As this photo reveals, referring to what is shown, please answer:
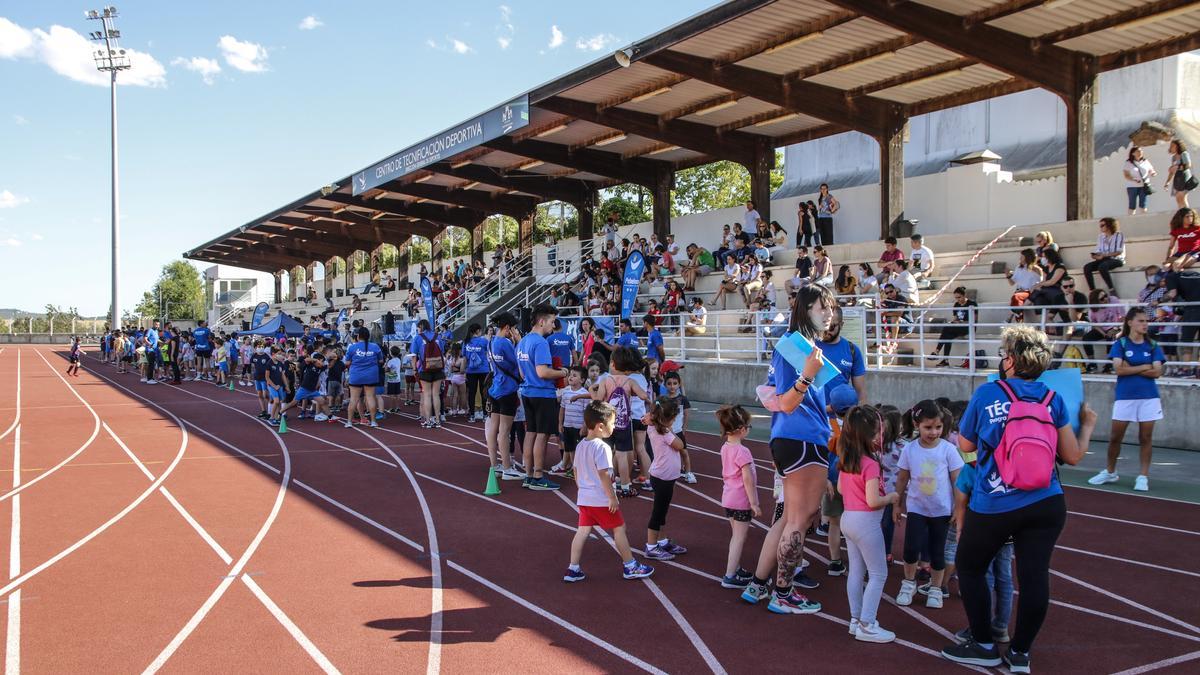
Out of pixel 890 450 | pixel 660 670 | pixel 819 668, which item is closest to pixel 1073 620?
pixel 890 450

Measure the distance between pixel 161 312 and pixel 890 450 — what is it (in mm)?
95958

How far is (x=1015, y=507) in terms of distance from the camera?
450 centimetres

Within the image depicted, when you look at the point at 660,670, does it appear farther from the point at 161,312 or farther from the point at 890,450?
the point at 161,312

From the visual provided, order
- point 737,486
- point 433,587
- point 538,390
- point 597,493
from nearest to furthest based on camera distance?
1. point 737,486
2. point 597,493
3. point 433,587
4. point 538,390

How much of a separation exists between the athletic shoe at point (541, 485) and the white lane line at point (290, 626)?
3685 millimetres

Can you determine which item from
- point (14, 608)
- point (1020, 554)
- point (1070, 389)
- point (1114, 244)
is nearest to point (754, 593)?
point (1020, 554)

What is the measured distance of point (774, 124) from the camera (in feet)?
74.9

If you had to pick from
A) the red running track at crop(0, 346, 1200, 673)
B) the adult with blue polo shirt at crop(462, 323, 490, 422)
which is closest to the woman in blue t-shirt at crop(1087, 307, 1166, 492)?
the red running track at crop(0, 346, 1200, 673)

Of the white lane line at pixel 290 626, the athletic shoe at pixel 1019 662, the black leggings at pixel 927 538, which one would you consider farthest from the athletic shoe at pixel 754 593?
the white lane line at pixel 290 626

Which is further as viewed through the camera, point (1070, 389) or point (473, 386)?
point (473, 386)

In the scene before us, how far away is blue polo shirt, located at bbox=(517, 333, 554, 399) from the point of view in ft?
31.7

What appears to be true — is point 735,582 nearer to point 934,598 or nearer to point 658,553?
point 658,553

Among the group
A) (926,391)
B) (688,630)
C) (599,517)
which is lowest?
(688,630)

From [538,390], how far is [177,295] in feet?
331
